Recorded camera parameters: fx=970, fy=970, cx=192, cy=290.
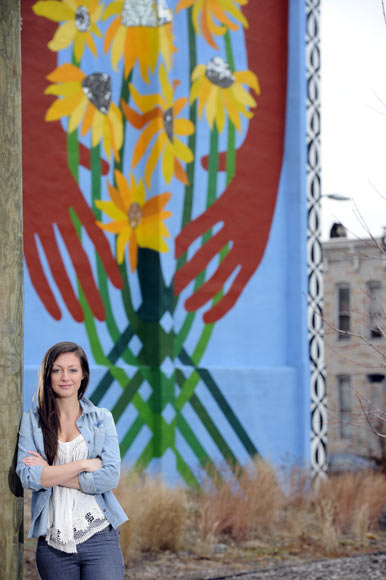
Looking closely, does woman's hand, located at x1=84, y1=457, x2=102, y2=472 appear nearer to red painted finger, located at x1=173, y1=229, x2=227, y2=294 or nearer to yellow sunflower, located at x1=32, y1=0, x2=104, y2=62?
red painted finger, located at x1=173, y1=229, x2=227, y2=294

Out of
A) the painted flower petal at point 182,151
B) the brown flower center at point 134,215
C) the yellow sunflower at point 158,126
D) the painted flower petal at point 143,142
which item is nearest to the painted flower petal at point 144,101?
the yellow sunflower at point 158,126

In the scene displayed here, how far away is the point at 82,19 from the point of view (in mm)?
13953

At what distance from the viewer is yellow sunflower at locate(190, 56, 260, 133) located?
1473 cm

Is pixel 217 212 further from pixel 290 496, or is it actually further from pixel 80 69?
pixel 290 496

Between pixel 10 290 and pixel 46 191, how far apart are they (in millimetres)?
8973

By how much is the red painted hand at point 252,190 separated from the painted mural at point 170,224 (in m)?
0.03

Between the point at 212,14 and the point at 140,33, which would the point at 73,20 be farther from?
the point at 212,14

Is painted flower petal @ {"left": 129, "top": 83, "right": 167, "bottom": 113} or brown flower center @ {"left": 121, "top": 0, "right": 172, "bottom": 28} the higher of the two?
brown flower center @ {"left": 121, "top": 0, "right": 172, "bottom": 28}

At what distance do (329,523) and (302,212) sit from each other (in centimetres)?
592

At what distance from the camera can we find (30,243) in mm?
13195

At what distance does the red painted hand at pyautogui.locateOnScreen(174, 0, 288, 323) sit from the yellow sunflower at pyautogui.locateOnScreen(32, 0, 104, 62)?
2505mm

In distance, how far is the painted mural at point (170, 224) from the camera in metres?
13.5

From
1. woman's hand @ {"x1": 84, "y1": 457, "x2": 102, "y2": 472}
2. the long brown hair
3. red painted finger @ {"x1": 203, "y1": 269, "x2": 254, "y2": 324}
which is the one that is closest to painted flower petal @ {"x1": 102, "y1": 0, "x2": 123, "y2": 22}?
red painted finger @ {"x1": 203, "y1": 269, "x2": 254, "y2": 324}

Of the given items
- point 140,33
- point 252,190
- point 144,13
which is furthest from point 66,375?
point 252,190
